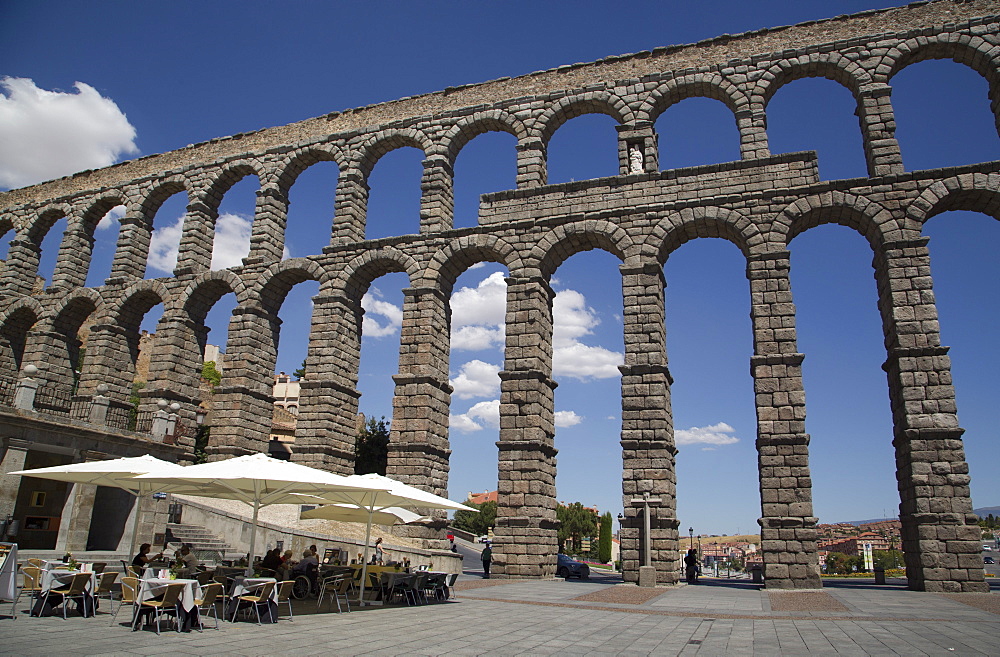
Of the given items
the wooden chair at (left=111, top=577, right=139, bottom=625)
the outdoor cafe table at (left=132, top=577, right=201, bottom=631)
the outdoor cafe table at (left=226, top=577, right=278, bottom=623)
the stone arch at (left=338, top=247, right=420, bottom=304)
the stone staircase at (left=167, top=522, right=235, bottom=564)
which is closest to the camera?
the outdoor cafe table at (left=132, top=577, right=201, bottom=631)

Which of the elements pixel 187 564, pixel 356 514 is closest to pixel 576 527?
pixel 356 514

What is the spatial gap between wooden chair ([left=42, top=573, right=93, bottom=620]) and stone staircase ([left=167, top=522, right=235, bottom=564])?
7.94 m

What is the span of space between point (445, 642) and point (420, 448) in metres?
13.4

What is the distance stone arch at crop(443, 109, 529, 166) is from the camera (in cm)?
2523

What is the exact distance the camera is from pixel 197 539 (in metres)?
18.7

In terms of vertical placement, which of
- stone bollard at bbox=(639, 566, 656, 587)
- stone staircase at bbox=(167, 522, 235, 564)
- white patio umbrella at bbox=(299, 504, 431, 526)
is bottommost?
stone bollard at bbox=(639, 566, 656, 587)

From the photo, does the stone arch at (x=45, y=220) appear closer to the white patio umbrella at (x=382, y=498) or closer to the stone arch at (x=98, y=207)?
the stone arch at (x=98, y=207)

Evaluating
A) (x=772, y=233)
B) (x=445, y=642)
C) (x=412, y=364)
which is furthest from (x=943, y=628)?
(x=412, y=364)

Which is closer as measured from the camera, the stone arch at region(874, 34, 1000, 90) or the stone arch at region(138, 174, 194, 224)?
the stone arch at region(874, 34, 1000, 90)

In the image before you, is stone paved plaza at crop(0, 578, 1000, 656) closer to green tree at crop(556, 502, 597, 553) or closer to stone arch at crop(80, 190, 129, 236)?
stone arch at crop(80, 190, 129, 236)

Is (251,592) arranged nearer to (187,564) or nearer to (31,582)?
(187,564)

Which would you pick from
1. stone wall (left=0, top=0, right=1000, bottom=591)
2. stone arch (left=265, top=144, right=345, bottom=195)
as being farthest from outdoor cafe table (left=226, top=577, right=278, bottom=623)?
stone arch (left=265, top=144, right=345, bottom=195)

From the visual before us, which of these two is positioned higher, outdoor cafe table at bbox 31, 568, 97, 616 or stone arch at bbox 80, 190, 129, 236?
stone arch at bbox 80, 190, 129, 236

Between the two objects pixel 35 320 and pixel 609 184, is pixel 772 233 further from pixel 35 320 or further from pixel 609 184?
pixel 35 320
